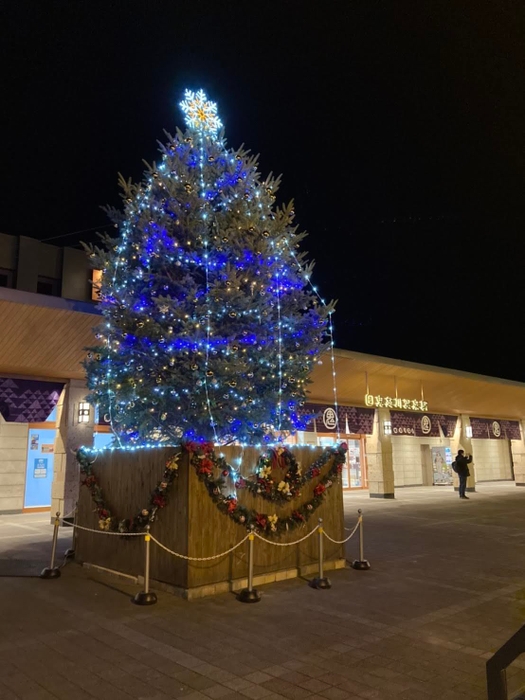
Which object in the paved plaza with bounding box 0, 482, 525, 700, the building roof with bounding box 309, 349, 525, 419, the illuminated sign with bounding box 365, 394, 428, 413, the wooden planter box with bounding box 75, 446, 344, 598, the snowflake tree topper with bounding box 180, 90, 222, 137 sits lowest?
the paved plaza with bounding box 0, 482, 525, 700

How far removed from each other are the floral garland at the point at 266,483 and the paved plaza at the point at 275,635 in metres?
0.97

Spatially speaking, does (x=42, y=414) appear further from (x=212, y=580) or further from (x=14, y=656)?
(x=14, y=656)

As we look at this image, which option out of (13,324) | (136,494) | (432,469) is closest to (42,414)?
(13,324)

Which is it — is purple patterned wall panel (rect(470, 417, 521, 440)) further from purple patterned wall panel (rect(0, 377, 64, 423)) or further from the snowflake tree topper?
the snowflake tree topper

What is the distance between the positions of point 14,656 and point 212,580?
3.00m

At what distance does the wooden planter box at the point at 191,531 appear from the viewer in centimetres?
748

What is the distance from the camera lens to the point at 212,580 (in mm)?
7512

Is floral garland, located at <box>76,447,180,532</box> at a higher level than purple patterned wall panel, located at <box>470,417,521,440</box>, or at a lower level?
lower

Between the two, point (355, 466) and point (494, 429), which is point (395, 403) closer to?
point (355, 466)

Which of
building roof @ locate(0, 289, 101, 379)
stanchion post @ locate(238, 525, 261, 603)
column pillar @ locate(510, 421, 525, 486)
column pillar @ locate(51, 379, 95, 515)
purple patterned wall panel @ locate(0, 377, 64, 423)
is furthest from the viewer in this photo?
column pillar @ locate(510, 421, 525, 486)

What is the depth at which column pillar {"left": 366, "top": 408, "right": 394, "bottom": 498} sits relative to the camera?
22562 mm

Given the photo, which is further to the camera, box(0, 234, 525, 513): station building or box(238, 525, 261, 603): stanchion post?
box(0, 234, 525, 513): station building

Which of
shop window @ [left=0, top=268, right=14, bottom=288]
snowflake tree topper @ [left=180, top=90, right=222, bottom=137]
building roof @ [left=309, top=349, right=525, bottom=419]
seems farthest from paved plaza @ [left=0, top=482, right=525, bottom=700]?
shop window @ [left=0, top=268, right=14, bottom=288]

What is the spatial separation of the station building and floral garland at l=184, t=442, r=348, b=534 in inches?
Answer: 128
